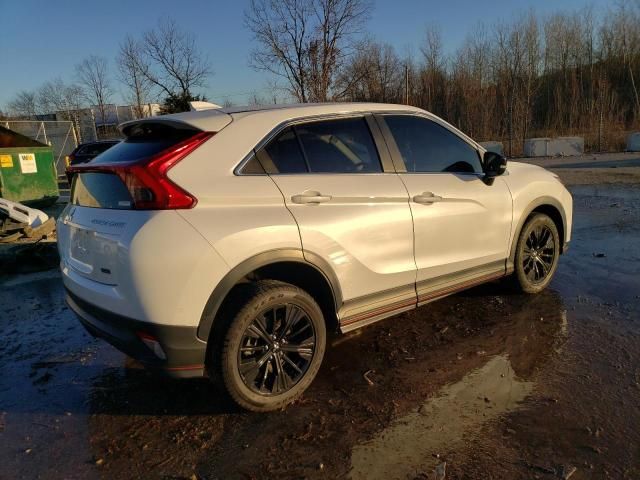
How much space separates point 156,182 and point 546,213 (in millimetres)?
3863

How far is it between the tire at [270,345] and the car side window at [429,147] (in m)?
1.43

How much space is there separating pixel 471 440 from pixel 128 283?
2.01m

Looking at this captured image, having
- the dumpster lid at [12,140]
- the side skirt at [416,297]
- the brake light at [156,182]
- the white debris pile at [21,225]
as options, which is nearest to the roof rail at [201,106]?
the brake light at [156,182]

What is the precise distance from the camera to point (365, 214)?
3.26 m

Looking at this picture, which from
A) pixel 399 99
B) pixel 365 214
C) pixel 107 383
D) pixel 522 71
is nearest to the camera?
pixel 365 214

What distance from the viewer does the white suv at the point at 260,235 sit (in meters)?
2.62

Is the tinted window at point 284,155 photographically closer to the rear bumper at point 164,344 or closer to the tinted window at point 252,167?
the tinted window at point 252,167

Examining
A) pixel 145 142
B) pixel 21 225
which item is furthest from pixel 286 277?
pixel 21 225

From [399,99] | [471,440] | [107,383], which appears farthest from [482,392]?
[399,99]

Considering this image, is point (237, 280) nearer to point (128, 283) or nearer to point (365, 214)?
point (128, 283)

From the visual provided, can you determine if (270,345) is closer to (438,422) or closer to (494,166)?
(438,422)

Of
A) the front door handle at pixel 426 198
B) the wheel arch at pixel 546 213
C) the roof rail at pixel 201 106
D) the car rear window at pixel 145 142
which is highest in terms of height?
the roof rail at pixel 201 106

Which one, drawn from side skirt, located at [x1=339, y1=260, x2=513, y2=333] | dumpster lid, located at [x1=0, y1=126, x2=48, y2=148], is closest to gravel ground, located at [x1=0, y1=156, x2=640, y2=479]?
side skirt, located at [x1=339, y1=260, x2=513, y2=333]

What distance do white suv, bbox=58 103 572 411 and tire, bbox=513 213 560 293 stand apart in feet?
2.85
